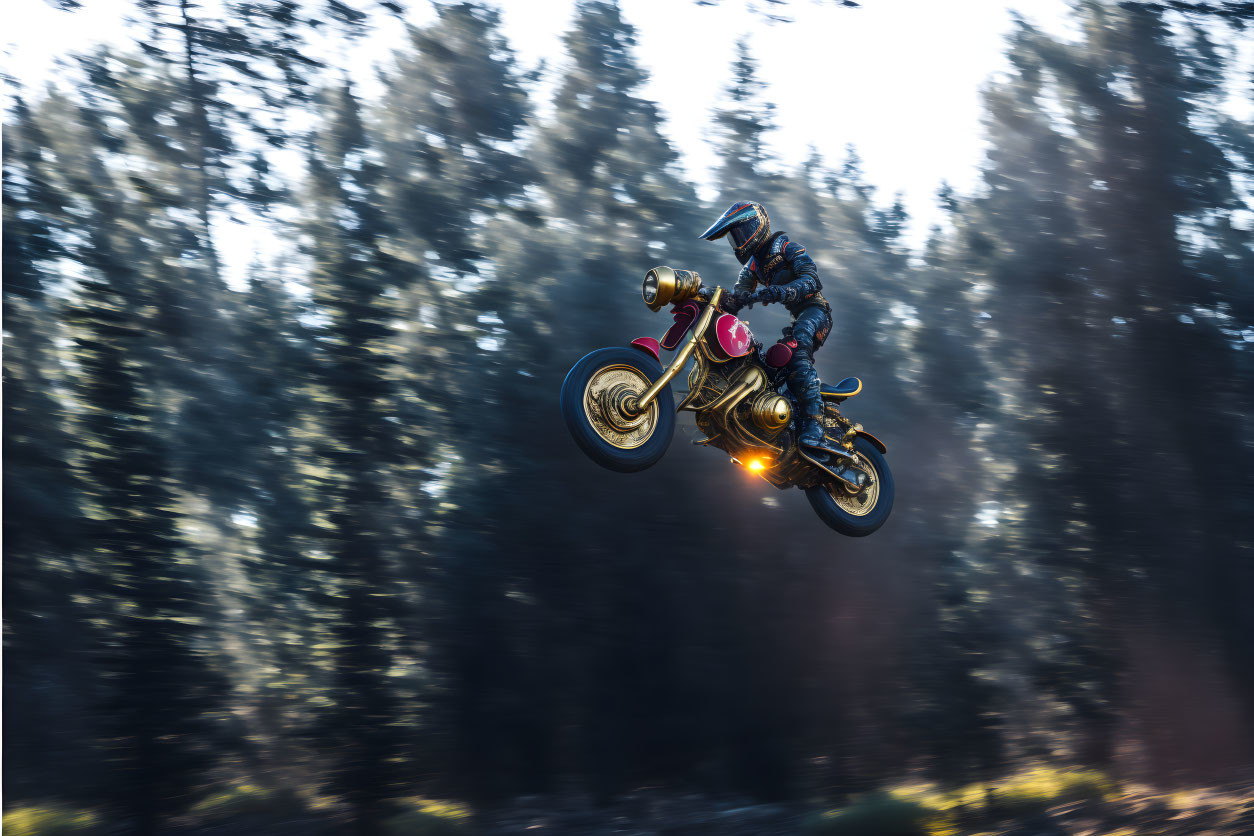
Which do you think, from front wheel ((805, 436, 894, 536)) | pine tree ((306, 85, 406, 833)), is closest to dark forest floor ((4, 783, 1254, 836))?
pine tree ((306, 85, 406, 833))

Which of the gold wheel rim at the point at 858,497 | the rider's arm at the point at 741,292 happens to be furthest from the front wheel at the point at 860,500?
the rider's arm at the point at 741,292

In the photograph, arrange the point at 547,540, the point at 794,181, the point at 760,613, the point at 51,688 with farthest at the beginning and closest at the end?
the point at 794,181 < the point at 760,613 < the point at 547,540 < the point at 51,688

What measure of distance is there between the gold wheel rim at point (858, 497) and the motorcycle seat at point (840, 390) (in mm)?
508

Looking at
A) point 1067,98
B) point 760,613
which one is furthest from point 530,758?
point 1067,98

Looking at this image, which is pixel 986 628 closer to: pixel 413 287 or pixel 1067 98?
pixel 1067 98

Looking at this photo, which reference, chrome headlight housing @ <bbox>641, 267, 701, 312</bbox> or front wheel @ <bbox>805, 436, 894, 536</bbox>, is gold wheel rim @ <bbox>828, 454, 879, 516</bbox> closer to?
front wheel @ <bbox>805, 436, 894, 536</bbox>

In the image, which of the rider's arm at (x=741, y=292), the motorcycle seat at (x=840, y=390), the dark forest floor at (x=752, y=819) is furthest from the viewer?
the dark forest floor at (x=752, y=819)

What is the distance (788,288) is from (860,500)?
6.09ft

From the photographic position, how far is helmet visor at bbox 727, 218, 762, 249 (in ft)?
19.5

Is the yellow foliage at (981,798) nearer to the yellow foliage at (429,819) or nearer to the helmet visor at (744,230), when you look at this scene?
the yellow foliage at (429,819)

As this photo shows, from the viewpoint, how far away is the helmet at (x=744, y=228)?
19.2 ft

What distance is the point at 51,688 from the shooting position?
864cm

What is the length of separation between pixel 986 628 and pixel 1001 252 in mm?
5101

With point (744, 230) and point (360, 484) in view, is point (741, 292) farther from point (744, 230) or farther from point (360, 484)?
point (360, 484)
